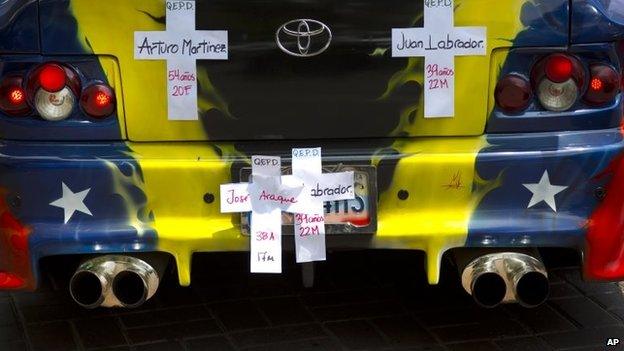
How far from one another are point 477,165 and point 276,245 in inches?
29.4

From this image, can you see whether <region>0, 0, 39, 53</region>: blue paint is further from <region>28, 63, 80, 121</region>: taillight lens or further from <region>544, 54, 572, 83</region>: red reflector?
<region>544, 54, 572, 83</region>: red reflector

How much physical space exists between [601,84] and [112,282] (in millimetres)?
1835

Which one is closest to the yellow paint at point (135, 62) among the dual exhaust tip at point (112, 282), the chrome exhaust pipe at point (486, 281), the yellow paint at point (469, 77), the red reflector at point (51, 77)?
the red reflector at point (51, 77)

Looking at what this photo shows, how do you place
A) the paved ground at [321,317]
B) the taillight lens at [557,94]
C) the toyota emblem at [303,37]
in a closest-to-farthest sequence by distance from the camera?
the toyota emblem at [303,37]
the taillight lens at [557,94]
the paved ground at [321,317]

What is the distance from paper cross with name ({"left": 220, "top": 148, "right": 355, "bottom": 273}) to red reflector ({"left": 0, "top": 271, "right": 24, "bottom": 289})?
2.56 ft

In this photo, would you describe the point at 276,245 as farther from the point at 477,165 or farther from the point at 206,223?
the point at 477,165

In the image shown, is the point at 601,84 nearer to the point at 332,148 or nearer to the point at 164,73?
the point at 332,148

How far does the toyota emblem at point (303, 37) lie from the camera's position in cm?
340

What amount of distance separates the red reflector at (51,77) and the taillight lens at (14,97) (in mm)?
82

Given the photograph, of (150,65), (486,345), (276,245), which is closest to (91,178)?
(150,65)

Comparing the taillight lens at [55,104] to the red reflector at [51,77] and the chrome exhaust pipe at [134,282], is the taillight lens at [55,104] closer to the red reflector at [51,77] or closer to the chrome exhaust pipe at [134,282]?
the red reflector at [51,77]

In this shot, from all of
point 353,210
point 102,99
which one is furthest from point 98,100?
point 353,210

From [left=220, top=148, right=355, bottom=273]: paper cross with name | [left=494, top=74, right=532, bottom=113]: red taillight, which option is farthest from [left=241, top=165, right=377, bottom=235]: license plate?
[left=494, top=74, right=532, bottom=113]: red taillight

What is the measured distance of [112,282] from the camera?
3.55 metres
